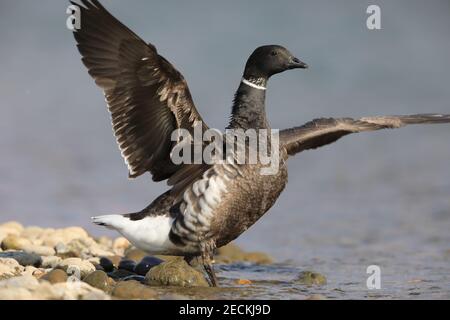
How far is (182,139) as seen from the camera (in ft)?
30.5

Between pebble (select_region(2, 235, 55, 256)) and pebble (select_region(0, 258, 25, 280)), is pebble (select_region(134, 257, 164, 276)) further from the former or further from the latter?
pebble (select_region(0, 258, 25, 280))

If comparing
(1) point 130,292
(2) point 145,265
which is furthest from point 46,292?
(2) point 145,265

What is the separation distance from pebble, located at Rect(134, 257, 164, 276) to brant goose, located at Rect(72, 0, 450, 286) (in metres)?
0.85

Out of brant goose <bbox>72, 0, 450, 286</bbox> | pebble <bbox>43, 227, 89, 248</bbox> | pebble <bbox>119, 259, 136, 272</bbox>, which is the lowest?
pebble <bbox>119, 259, 136, 272</bbox>

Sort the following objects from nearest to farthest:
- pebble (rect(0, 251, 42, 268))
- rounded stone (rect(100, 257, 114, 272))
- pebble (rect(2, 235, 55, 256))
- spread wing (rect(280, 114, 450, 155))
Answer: spread wing (rect(280, 114, 450, 155)), pebble (rect(0, 251, 42, 268)), rounded stone (rect(100, 257, 114, 272)), pebble (rect(2, 235, 55, 256))

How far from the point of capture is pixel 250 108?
962 centimetres

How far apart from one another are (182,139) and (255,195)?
105 cm

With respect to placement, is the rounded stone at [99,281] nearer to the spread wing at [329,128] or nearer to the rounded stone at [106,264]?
the rounded stone at [106,264]

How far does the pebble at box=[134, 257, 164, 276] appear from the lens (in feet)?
33.4

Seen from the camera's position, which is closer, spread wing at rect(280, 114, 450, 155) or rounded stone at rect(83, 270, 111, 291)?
rounded stone at rect(83, 270, 111, 291)

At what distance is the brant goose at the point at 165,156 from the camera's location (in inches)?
353

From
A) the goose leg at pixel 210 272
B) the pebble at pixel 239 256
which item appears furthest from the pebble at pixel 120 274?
the pebble at pixel 239 256

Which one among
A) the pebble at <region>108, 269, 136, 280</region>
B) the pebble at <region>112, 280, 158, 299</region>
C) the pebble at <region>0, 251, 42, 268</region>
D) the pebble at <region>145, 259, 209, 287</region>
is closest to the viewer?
the pebble at <region>112, 280, 158, 299</region>

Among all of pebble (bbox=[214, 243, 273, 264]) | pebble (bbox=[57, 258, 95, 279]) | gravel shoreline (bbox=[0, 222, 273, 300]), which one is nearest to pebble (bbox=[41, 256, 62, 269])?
gravel shoreline (bbox=[0, 222, 273, 300])
